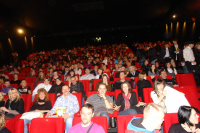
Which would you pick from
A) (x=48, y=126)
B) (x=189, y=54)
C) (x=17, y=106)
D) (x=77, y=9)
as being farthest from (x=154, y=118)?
(x=77, y=9)

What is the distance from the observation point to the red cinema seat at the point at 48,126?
5.78ft

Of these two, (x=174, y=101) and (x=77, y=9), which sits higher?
(x=77, y=9)

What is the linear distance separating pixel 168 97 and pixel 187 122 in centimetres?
64

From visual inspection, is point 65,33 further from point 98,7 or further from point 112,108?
point 112,108

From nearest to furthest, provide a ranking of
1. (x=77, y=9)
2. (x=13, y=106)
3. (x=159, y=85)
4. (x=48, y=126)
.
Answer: (x=48, y=126) → (x=159, y=85) → (x=13, y=106) → (x=77, y=9)

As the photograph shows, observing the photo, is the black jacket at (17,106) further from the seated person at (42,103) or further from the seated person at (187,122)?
the seated person at (187,122)

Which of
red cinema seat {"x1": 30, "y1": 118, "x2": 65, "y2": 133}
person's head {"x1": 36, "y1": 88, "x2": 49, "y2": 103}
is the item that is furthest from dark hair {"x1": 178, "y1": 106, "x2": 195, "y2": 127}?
person's head {"x1": 36, "y1": 88, "x2": 49, "y2": 103}

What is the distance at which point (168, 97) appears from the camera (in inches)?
81.6

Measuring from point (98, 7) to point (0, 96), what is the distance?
704 cm

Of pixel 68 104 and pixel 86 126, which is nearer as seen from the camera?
pixel 86 126

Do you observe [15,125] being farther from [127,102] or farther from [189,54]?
[189,54]

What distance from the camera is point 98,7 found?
26.6ft

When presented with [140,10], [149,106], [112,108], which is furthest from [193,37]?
[149,106]

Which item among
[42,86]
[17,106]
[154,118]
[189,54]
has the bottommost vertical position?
[17,106]
